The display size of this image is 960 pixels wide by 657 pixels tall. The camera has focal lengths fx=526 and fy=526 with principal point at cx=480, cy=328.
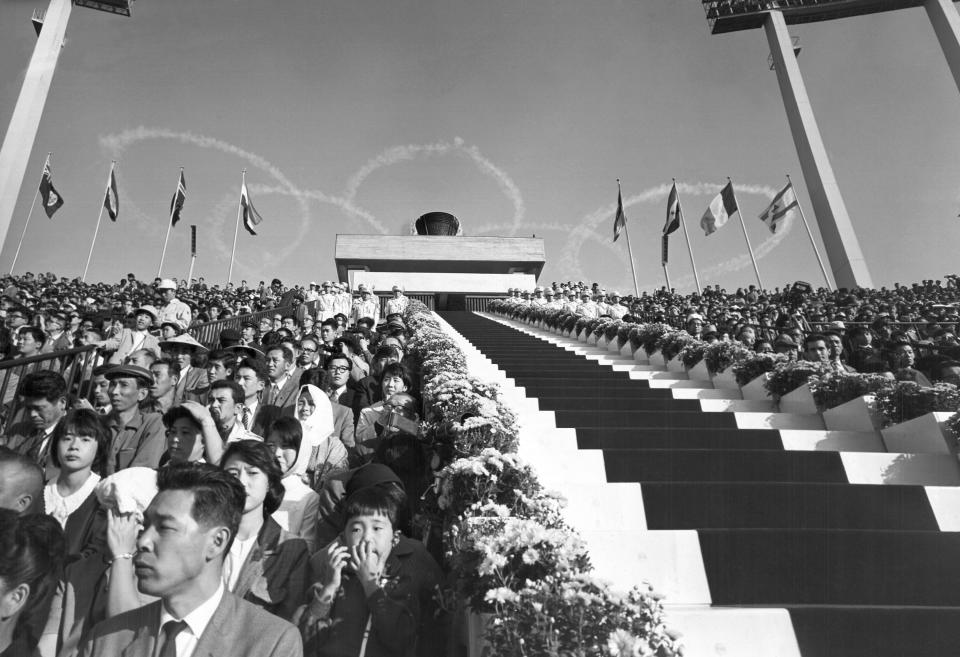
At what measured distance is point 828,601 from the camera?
9.44 ft

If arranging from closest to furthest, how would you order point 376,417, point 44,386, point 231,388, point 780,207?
1. point 44,386
2. point 231,388
3. point 376,417
4. point 780,207

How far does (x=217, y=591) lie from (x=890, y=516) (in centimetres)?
418

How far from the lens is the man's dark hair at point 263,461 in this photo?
9.41 feet

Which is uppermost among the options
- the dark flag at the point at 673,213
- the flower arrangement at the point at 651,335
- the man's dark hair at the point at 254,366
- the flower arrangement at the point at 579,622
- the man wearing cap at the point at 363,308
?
the dark flag at the point at 673,213

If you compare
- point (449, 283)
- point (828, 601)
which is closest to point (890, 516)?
point (828, 601)

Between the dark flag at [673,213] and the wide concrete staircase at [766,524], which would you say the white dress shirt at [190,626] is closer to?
the wide concrete staircase at [766,524]

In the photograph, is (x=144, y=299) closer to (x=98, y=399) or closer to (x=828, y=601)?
(x=98, y=399)

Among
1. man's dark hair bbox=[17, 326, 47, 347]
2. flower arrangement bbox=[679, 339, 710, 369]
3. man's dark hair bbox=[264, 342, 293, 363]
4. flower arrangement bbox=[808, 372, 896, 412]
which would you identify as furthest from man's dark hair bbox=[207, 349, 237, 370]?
flower arrangement bbox=[808, 372, 896, 412]

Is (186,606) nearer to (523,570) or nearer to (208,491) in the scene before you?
(208,491)

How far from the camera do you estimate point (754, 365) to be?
665 centimetres

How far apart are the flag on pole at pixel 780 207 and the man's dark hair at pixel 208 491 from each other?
71.1 feet

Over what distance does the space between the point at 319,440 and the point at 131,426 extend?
5.06 feet

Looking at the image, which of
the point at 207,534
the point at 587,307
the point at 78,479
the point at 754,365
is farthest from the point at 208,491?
the point at 587,307

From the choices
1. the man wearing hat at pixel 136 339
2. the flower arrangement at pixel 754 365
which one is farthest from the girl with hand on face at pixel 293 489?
the flower arrangement at pixel 754 365
